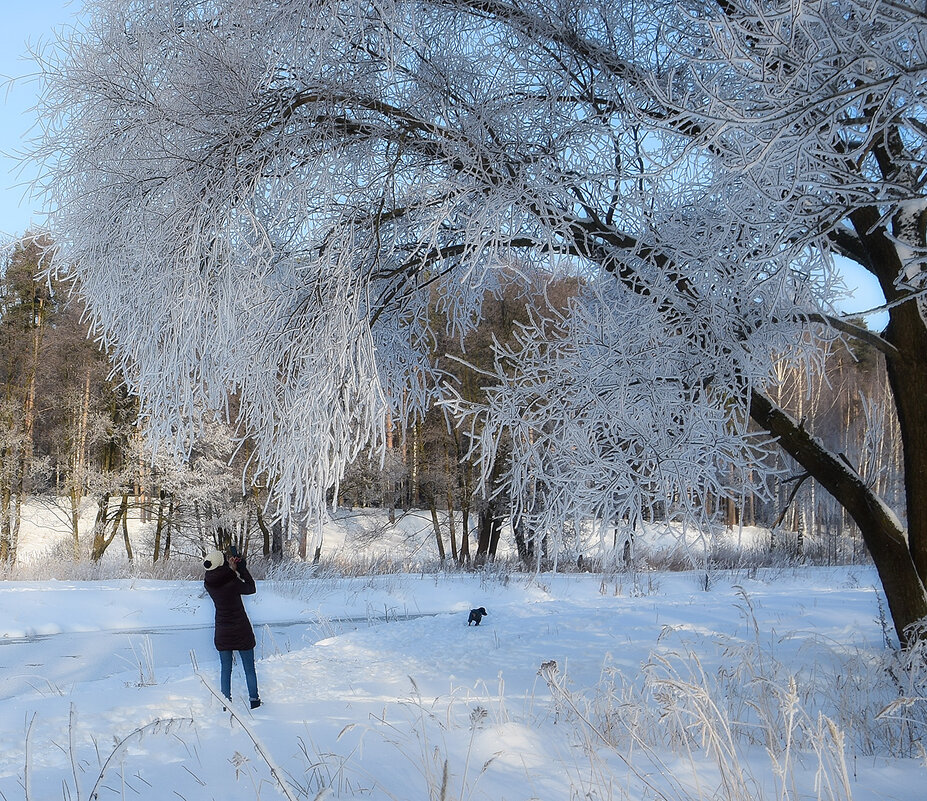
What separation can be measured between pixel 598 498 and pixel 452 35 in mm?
4270

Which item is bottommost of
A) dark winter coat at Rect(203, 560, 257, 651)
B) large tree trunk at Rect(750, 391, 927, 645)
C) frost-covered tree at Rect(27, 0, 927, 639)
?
dark winter coat at Rect(203, 560, 257, 651)

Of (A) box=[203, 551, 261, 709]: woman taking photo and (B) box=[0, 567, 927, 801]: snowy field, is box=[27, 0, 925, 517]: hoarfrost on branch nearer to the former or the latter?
(A) box=[203, 551, 261, 709]: woman taking photo

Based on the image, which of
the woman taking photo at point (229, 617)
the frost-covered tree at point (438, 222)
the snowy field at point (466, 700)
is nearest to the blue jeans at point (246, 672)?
the woman taking photo at point (229, 617)

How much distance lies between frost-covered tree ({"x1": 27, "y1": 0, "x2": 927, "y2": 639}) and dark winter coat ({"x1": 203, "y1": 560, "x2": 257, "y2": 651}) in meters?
1.14

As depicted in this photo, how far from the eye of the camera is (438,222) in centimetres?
512

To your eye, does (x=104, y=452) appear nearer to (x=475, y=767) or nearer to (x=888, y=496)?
(x=475, y=767)

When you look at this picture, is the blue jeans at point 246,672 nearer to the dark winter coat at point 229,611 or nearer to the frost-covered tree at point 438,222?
the dark winter coat at point 229,611

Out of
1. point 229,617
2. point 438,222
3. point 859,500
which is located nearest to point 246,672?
point 229,617

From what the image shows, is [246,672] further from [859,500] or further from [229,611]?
[859,500]

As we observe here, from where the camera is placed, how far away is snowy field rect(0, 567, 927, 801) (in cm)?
337

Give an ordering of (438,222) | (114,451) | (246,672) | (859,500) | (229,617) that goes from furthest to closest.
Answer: (114,451), (859,500), (229,617), (246,672), (438,222)

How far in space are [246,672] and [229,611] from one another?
0.54m

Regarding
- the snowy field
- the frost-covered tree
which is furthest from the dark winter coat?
the frost-covered tree

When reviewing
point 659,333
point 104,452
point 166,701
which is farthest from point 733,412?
point 104,452
